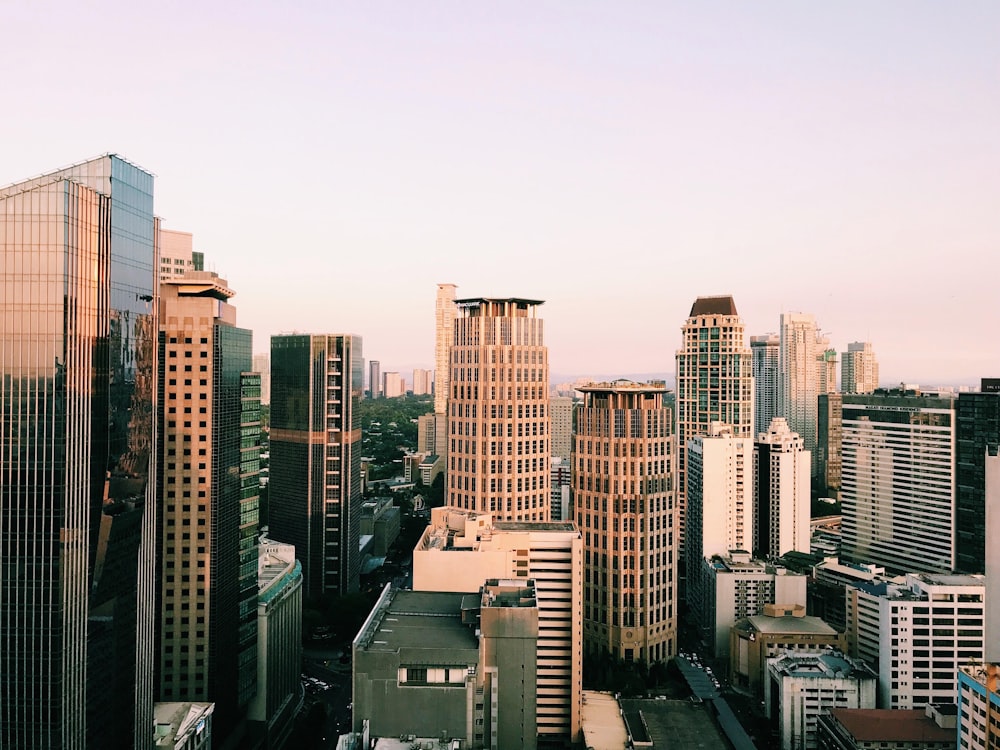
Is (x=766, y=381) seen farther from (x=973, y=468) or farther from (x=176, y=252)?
(x=176, y=252)

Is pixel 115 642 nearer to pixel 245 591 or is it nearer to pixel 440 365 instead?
pixel 245 591

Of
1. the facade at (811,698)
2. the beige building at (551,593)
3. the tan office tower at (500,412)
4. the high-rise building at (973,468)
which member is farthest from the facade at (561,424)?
the beige building at (551,593)

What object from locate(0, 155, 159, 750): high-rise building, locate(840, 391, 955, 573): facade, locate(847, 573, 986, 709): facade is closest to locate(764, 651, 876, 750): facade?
locate(847, 573, 986, 709): facade

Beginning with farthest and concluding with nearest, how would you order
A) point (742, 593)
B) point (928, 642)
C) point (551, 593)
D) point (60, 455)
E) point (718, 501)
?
1. point (718, 501)
2. point (742, 593)
3. point (928, 642)
4. point (551, 593)
5. point (60, 455)

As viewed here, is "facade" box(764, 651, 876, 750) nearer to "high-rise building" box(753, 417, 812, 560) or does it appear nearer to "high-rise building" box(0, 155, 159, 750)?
"high-rise building" box(753, 417, 812, 560)

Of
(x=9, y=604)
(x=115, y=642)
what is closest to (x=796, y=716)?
(x=115, y=642)

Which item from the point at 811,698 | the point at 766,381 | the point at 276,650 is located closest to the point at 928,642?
the point at 811,698
